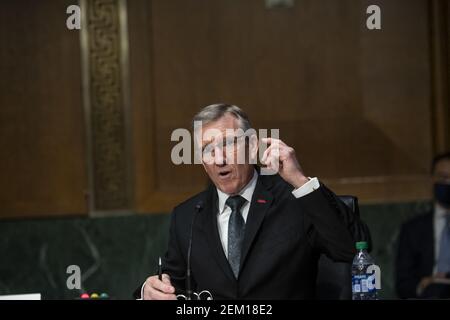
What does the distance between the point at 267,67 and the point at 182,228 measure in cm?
184

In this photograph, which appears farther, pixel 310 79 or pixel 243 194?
pixel 310 79

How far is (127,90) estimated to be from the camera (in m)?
4.75

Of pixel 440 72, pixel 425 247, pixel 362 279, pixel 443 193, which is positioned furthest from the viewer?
pixel 440 72

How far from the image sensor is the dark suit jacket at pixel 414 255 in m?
4.25

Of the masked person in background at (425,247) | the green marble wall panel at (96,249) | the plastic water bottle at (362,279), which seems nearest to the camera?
the plastic water bottle at (362,279)

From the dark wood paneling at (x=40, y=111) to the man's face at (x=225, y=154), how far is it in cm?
187

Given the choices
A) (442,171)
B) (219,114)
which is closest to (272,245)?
(219,114)

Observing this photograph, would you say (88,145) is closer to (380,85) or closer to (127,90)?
(127,90)

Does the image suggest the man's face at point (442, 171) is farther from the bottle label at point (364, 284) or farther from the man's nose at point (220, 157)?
the man's nose at point (220, 157)

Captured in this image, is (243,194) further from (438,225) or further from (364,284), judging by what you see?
(438,225)

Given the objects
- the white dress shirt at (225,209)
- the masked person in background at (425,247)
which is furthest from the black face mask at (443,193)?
the white dress shirt at (225,209)

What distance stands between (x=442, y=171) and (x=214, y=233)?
1716mm

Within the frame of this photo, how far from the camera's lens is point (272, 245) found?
2.99 meters

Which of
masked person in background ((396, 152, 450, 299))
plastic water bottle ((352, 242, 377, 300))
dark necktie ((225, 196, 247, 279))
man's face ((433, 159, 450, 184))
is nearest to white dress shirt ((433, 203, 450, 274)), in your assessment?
masked person in background ((396, 152, 450, 299))
